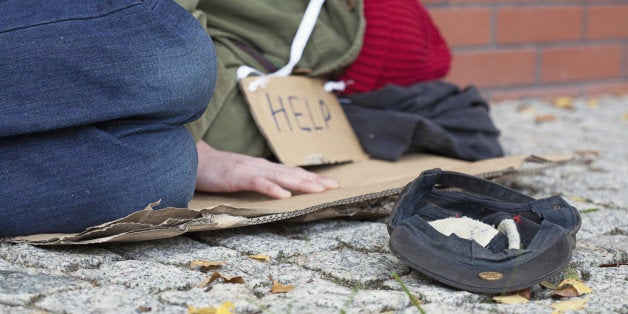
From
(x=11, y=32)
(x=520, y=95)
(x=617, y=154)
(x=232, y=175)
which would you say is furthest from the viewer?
(x=520, y=95)

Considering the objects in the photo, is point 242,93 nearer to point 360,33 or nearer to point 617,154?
point 360,33

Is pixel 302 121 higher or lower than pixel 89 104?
lower

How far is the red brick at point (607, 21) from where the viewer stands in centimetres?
365

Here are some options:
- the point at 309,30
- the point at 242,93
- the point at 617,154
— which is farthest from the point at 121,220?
the point at 617,154

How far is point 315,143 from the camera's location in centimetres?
221

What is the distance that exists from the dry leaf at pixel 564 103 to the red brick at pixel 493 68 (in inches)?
5.4

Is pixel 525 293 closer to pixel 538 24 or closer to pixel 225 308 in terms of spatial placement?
pixel 225 308

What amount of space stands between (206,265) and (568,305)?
2.00 feet

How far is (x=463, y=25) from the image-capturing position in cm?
332

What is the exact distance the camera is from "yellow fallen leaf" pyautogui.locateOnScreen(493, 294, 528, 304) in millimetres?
1396

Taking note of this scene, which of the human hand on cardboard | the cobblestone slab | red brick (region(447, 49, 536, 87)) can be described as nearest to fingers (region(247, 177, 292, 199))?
the human hand on cardboard

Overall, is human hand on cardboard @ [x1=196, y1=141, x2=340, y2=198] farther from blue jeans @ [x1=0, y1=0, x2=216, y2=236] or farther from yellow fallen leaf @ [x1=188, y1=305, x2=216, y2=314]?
yellow fallen leaf @ [x1=188, y1=305, x2=216, y2=314]

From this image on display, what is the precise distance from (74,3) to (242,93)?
64 centimetres

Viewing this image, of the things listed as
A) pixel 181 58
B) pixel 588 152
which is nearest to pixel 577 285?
pixel 181 58
